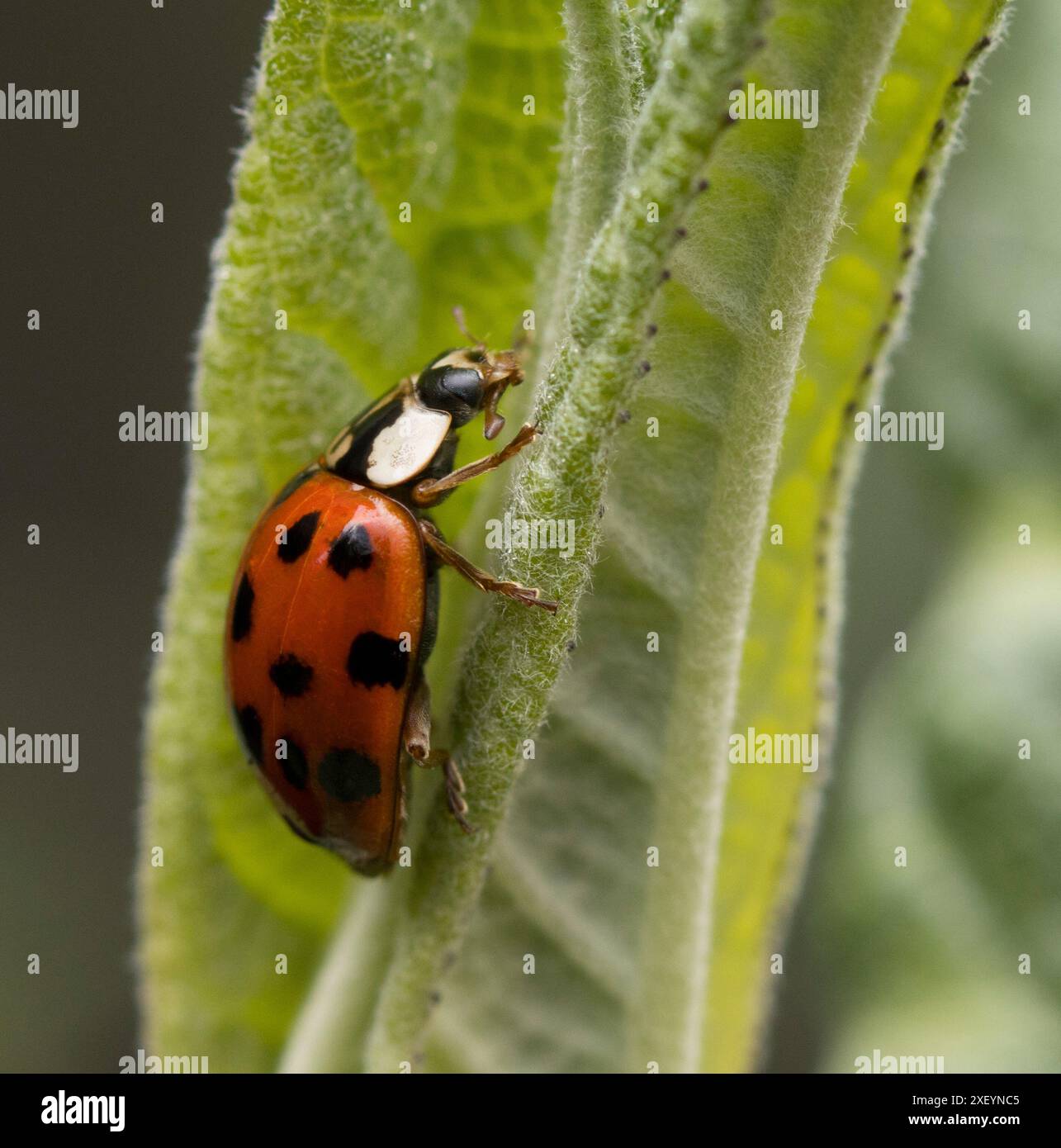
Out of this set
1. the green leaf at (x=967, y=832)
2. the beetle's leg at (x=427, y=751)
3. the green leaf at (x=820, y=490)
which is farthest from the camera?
the green leaf at (x=967, y=832)

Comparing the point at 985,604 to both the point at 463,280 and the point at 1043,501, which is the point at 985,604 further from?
the point at 463,280

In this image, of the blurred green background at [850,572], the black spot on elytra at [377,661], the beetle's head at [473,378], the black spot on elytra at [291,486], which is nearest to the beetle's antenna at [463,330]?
the beetle's head at [473,378]

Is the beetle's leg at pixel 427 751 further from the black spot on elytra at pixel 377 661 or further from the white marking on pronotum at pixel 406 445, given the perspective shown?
the white marking on pronotum at pixel 406 445

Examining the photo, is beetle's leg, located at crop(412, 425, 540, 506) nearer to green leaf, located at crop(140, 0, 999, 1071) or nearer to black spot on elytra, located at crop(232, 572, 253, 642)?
green leaf, located at crop(140, 0, 999, 1071)

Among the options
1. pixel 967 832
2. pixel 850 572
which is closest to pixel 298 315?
pixel 967 832

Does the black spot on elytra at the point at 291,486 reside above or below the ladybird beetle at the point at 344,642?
above

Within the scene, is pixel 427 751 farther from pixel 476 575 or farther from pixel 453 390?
pixel 453 390

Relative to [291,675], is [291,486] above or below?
above
